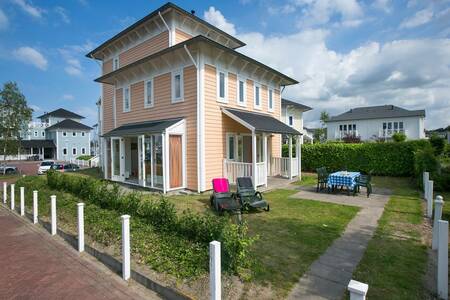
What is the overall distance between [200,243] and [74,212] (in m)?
5.54

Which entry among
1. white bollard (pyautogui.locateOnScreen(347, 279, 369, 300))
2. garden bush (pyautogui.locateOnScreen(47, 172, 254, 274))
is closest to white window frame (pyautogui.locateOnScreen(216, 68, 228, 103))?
garden bush (pyautogui.locateOnScreen(47, 172, 254, 274))

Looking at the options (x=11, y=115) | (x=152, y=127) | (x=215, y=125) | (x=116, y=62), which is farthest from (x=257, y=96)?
(x=11, y=115)

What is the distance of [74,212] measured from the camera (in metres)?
8.06

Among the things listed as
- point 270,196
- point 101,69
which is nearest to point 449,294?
point 270,196

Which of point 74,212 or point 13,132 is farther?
point 13,132

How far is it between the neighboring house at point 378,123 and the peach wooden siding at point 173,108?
3660cm

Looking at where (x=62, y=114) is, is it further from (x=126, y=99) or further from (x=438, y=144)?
(x=438, y=144)

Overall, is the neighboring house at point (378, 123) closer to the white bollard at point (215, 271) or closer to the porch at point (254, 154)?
the porch at point (254, 154)

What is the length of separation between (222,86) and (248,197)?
674 cm

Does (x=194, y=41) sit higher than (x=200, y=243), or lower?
higher

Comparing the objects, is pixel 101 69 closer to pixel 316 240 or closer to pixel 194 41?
pixel 194 41

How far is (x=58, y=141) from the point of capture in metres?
53.6

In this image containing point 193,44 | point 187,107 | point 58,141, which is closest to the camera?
point 193,44

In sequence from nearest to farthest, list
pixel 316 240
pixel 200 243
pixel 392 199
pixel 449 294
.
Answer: pixel 449 294, pixel 200 243, pixel 316 240, pixel 392 199
